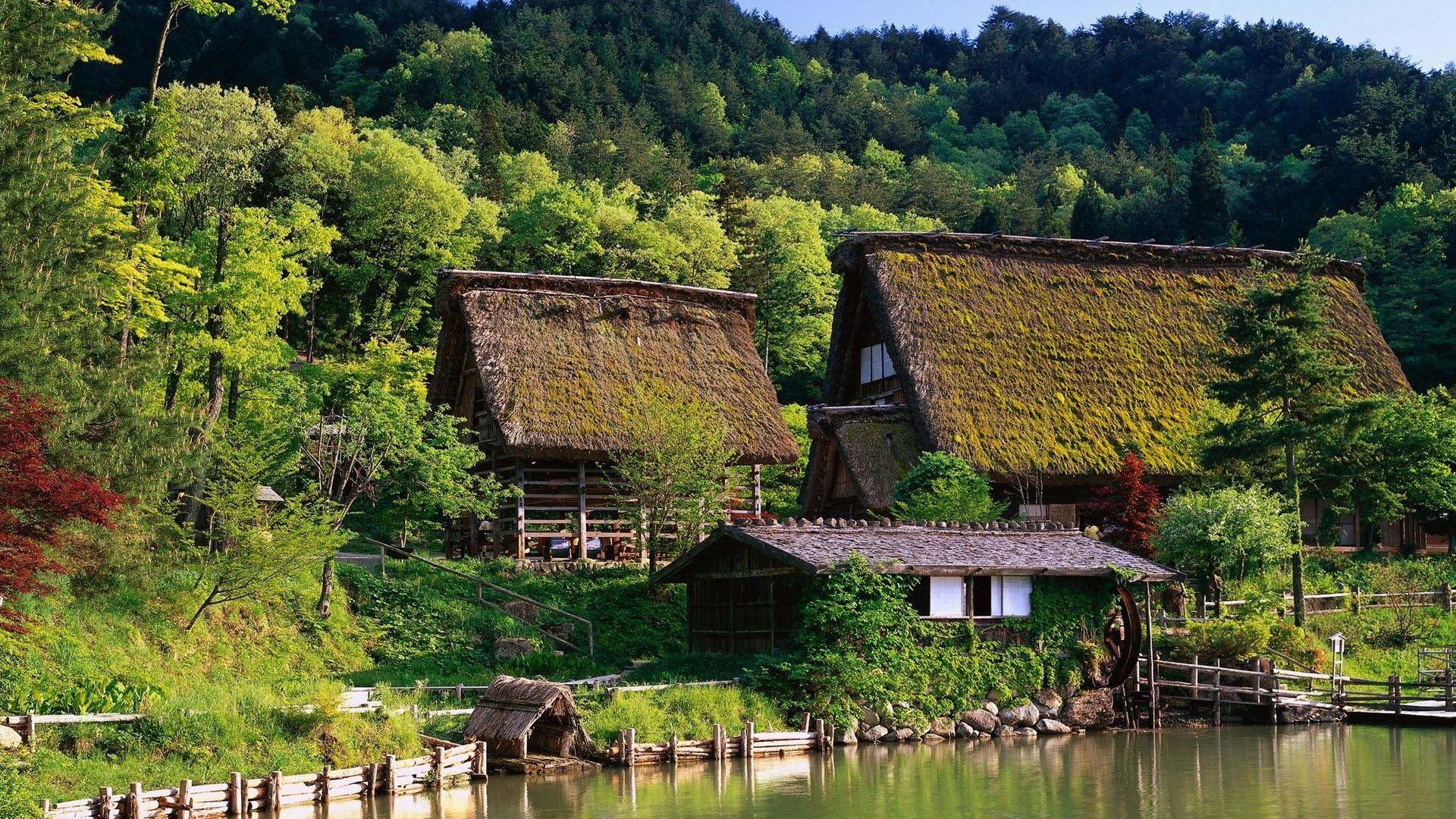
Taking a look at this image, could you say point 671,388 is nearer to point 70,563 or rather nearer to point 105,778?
point 70,563

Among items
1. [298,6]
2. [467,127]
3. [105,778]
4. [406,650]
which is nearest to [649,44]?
[298,6]

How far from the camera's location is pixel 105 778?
19250 mm

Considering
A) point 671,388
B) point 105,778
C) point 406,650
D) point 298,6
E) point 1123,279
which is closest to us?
point 105,778

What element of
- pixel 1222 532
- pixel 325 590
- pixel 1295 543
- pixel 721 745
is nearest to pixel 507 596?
pixel 325 590

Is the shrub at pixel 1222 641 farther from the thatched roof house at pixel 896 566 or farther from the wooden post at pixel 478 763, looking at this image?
the wooden post at pixel 478 763

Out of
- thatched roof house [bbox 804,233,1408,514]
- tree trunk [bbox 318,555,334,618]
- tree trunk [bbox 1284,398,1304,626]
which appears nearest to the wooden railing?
tree trunk [bbox 318,555,334,618]

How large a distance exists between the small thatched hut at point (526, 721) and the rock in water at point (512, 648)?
264 inches

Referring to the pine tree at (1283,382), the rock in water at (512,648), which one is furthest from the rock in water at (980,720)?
the pine tree at (1283,382)

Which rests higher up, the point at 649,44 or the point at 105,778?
the point at 649,44

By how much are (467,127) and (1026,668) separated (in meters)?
64.8

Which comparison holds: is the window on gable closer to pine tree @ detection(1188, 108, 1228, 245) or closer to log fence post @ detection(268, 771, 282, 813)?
log fence post @ detection(268, 771, 282, 813)

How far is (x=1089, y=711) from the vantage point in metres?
30.7

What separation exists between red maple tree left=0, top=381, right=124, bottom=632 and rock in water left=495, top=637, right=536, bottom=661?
37.5 ft

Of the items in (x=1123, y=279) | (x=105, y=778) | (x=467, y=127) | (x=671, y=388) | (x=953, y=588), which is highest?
(x=467, y=127)
